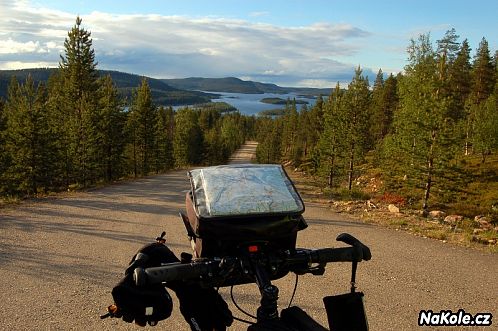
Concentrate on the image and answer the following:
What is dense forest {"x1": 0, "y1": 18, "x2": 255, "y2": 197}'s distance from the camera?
24438 millimetres

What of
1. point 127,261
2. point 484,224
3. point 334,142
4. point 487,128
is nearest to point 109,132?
point 334,142

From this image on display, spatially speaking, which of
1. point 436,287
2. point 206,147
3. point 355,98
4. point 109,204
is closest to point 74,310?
point 436,287

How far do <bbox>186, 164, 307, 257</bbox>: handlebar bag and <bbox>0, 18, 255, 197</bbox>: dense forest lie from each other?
25.0 metres

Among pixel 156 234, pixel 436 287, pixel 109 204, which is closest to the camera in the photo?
pixel 436 287

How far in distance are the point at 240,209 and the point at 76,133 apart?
29.5 meters

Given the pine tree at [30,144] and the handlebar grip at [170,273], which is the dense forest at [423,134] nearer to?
the pine tree at [30,144]

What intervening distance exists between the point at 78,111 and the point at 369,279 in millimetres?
29299

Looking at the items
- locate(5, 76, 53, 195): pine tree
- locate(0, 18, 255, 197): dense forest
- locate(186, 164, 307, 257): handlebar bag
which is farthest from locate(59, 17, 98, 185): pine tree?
locate(186, 164, 307, 257): handlebar bag

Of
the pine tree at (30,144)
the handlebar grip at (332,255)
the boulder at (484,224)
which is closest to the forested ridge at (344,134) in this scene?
the pine tree at (30,144)

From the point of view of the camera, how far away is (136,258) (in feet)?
6.79

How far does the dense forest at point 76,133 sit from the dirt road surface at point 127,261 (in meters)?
11.7

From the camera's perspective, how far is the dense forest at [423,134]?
886 inches

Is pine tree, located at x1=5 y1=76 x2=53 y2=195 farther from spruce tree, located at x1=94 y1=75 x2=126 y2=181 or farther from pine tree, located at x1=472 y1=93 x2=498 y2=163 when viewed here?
pine tree, located at x1=472 y1=93 x2=498 y2=163

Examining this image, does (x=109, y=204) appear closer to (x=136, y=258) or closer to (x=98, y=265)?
(x=98, y=265)
